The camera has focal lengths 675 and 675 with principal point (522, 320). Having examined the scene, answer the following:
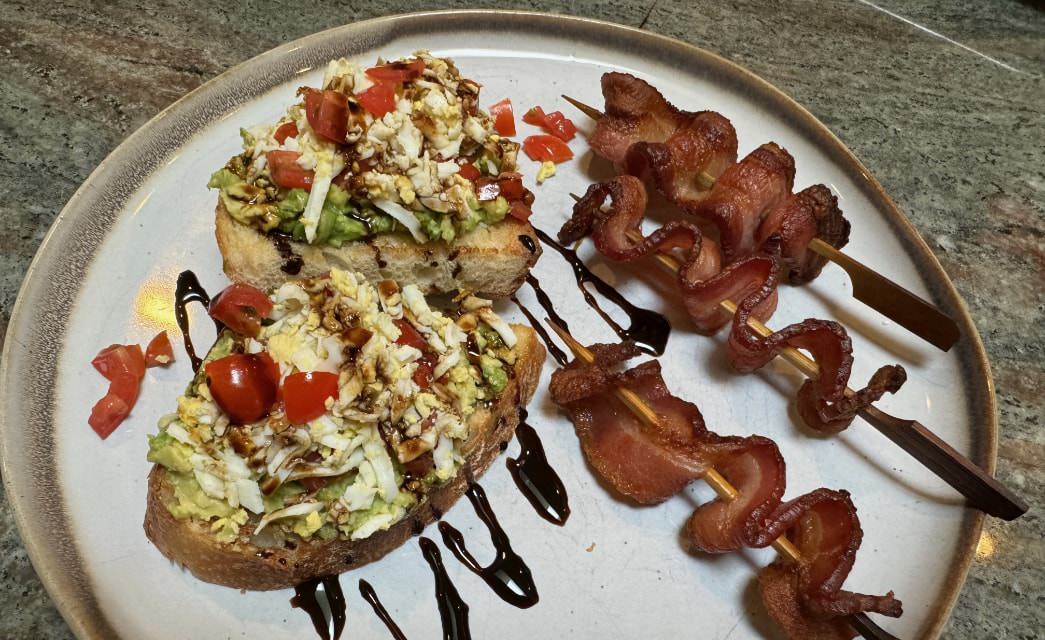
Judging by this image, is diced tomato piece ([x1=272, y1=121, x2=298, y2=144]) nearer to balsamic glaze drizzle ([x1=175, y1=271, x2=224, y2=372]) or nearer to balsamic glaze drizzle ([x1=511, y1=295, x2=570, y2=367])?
balsamic glaze drizzle ([x1=175, y1=271, x2=224, y2=372])

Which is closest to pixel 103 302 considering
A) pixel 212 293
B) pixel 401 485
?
pixel 212 293

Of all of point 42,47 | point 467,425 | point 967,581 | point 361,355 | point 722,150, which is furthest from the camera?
point 42,47

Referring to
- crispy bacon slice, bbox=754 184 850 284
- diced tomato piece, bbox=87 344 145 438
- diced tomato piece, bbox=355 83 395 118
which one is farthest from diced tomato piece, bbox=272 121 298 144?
crispy bacon slice, bbox=754 184 850 284

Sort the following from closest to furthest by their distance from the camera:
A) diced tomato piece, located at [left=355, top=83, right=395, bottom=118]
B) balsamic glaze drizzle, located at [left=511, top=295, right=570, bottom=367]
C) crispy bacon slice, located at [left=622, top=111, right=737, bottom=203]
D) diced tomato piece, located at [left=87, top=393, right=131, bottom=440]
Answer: diced tomato piece, located at [left=87, top=393, right=131, bottom=440] → diced tomato piece, located at [left=355, top=83, right=395, bottom=118] → balsamic glaze drizzle, located at [left=511, top=295, right=570, bottom=367] → crispy bacon slice, located at [left=622, top=111, right=737, bottom=203]

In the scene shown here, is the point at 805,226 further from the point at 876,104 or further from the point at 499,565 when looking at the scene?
the point at 499,565

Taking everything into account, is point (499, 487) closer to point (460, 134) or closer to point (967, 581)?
point (460, 134)

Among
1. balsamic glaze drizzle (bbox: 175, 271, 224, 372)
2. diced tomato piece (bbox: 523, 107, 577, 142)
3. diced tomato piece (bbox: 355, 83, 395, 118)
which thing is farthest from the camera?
diced tomato piece (bbox: 523, 107, 577, 142)

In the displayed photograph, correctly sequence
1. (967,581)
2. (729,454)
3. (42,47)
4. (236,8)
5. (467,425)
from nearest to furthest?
(467,425) → (729,454) → (967,581) → (42,47) → (236,8)
